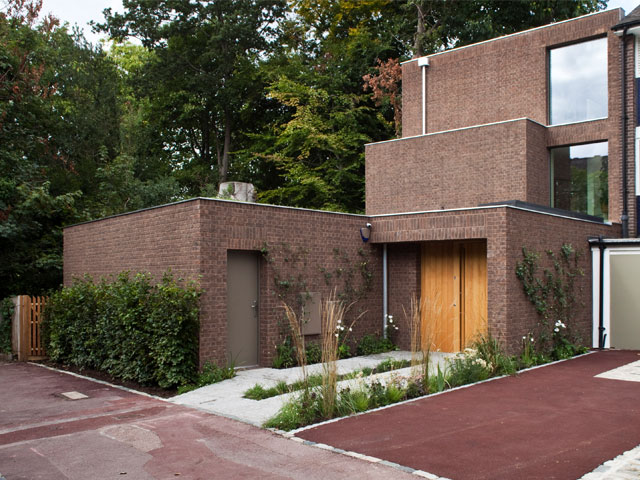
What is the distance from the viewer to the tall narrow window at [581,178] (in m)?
15.9

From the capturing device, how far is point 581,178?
1625 centimetres

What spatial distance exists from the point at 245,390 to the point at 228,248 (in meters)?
2.60

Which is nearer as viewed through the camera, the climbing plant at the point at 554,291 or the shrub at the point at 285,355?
the shrub at the point at 285,355

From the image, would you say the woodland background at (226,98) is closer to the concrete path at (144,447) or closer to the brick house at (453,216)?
the brick house at (453,216)

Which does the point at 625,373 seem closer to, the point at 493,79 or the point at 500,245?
the point at 500,245

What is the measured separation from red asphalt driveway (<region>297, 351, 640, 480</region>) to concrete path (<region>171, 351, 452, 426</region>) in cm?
113

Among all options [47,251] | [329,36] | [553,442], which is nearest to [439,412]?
[553,442]

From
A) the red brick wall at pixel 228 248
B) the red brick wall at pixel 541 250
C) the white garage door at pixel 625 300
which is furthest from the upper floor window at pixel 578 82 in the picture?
the red brick wall at pixel 228 248

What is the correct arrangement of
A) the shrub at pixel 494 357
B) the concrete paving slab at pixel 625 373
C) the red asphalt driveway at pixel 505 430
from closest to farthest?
the red asphalt driveway at pixel 505 430, the concrete paving slab at pixel 625 373, the shrub at pixel 494 357

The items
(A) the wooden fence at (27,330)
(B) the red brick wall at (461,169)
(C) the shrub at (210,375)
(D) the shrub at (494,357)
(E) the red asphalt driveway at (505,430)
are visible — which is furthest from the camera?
(B) the red brick wall at (461,169)

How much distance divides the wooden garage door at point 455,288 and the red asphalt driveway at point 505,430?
10.4 feet

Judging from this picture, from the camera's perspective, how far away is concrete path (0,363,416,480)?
5.61 m

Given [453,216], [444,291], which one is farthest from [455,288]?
[453,216]

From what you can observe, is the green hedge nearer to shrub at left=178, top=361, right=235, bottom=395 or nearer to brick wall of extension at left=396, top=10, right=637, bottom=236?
shrub at left=178, top=361, right=235, bottom=395
